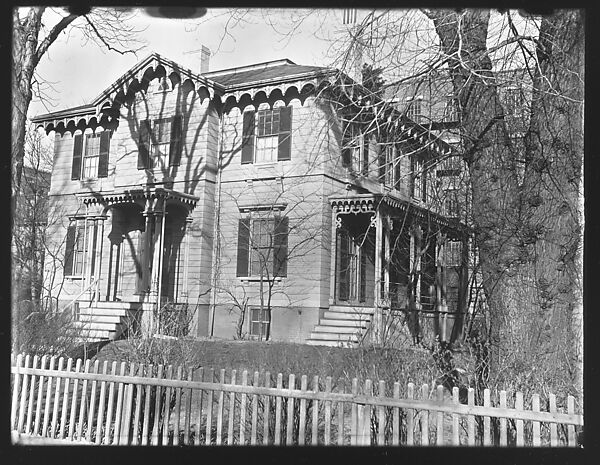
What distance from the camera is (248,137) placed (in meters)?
10.1

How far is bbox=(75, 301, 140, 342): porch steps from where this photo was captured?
344 inches

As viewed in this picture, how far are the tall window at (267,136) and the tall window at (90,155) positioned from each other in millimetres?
2308

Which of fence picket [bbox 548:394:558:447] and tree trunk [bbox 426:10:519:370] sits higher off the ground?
tree trunk [bbox 426:10:519:370]

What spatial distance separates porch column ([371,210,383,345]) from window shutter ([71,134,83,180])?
16.1 feet

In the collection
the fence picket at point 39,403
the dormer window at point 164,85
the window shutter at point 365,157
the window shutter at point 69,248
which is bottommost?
the fence picket at point 39,403

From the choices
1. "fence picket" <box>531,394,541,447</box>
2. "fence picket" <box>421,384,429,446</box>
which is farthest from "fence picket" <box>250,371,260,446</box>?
"fence picket" <box>531,394,541,447</box>

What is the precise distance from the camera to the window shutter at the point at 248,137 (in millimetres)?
9914

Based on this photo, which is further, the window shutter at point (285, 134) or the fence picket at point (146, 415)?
the window shutter at point (285, 134)

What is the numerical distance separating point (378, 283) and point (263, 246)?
2.03 metres

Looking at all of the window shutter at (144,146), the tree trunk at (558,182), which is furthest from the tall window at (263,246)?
the tree trunk at (558,182)

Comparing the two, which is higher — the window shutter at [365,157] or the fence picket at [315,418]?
the window shutter at [365,157]

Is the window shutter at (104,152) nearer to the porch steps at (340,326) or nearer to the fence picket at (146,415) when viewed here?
the porch steps at (340,326)

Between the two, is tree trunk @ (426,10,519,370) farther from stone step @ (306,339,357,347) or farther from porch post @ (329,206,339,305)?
porch post @ (329,206,339,305)

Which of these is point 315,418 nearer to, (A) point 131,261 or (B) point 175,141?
(A) point 131,261
